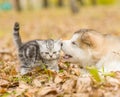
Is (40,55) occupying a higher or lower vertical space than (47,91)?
higher

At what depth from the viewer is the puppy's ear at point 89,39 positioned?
8.02 meters

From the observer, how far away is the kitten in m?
7.67

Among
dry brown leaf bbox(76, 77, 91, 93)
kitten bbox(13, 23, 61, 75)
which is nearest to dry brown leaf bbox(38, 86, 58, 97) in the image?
dry brown leaf bbox(76, 77, 91, 93)

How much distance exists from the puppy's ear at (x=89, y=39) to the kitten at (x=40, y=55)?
17.2 inches

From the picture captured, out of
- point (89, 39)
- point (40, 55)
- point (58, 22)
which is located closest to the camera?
point (40, 55)

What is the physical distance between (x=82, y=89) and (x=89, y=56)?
1672mm

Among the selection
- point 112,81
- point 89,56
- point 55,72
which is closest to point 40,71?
point 55,72

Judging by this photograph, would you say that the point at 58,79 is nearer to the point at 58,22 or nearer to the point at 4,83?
the point at 4,83

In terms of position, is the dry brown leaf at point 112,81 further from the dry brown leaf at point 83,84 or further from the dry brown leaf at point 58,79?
the dry brown leaf at point 58,79

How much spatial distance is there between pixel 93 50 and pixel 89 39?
222 millimetres

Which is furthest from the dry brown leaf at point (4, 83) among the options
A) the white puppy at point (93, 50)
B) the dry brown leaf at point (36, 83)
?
the white puppy at point (93, 50)

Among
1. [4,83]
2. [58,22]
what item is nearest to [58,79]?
[4,83]

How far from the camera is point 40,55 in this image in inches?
306

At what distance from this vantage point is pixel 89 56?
816cm
